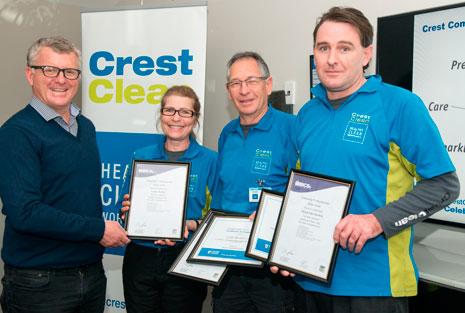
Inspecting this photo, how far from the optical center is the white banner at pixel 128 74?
3164mm

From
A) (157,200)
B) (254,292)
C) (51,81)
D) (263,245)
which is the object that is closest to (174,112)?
(157,200)

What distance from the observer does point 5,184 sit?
5.51 feet

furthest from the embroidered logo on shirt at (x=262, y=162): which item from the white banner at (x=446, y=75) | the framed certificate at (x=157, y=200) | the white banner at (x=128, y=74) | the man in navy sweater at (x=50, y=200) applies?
the white banner at (x=128, y=74)

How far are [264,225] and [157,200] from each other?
1.88 ft

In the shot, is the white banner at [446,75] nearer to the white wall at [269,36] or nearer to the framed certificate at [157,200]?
the white wall at [269,36]

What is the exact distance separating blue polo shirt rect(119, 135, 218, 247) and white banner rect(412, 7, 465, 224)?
1.15m

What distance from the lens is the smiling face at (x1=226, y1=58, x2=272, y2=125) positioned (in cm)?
206

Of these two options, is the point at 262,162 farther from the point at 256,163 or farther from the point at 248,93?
the point at 248,93

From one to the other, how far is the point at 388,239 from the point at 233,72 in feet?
3.67

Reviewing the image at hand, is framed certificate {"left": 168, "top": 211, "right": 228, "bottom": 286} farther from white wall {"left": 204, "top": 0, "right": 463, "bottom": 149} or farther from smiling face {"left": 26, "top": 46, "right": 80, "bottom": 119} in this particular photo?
white wall {"left": 204, "top": 0, "right": 463, "bottom": 149}

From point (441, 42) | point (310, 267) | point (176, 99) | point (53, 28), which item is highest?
point (53, 28)

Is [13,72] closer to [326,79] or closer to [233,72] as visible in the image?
[233,72]

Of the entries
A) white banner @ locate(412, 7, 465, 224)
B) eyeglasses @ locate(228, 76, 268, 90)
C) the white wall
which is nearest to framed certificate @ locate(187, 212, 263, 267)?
eyeglasses @ locate(228, 76, 268, 90)

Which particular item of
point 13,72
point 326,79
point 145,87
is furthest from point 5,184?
point 13,72
